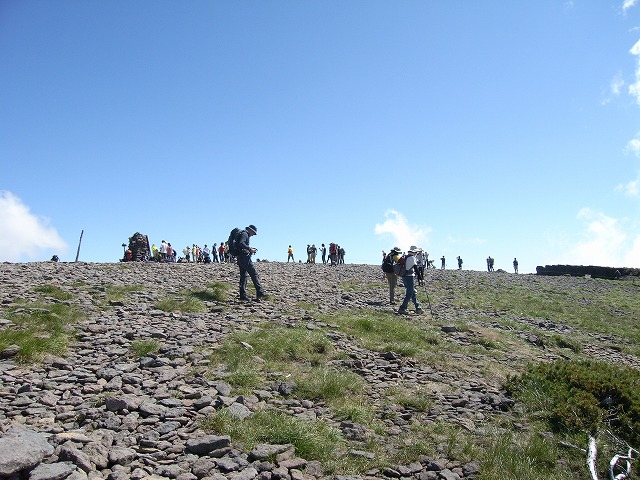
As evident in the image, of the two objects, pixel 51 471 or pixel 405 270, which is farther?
pixel 405 270

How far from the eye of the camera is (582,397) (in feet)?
29.8

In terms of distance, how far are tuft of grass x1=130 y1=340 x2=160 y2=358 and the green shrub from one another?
805 cm

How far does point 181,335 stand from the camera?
463 inches

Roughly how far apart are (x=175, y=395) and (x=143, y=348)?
263 centimetres

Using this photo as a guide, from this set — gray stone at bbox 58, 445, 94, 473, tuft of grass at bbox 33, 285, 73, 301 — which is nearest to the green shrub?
gray stone at bbox 58, 445, 94, 473

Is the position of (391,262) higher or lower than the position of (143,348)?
higher

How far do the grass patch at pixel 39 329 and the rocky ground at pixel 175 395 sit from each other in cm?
25

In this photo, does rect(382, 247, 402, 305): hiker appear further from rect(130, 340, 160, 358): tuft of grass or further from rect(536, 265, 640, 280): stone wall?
rect(536, 265, 640, 280): stone wall

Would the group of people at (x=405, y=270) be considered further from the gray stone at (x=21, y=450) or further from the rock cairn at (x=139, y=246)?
the rock cairn at (x=139, y=246)

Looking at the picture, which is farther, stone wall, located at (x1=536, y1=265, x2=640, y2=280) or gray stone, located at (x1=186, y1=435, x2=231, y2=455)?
stone wall, located at (x1=536, y1=265, x2=640, y2=280)

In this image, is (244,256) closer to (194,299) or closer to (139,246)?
(194,299)

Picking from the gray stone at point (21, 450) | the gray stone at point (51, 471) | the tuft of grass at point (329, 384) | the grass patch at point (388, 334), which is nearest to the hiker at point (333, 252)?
the grass patch at point (388, 334)

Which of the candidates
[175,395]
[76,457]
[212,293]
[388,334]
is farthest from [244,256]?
[76,457]

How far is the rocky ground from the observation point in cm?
593
